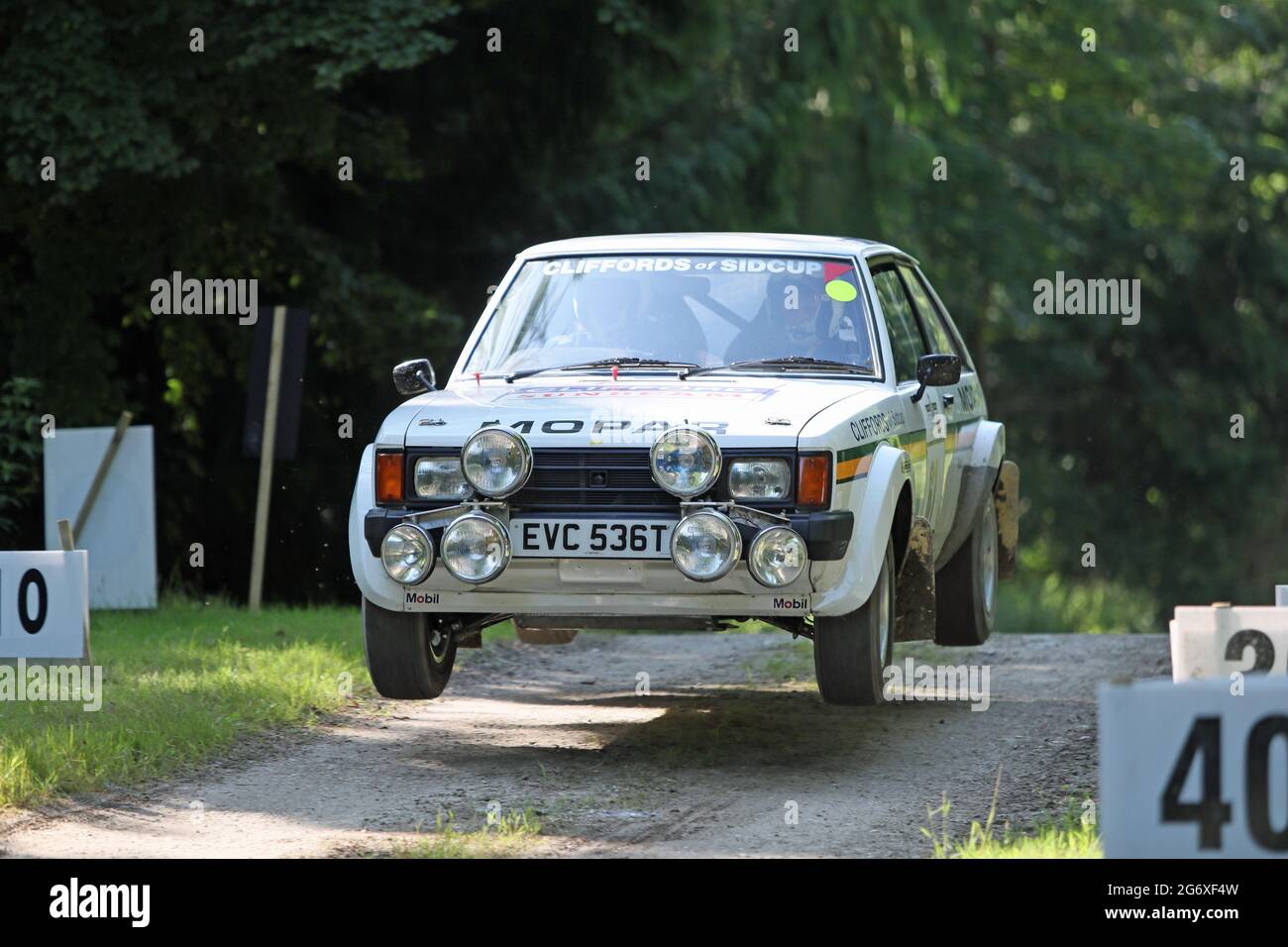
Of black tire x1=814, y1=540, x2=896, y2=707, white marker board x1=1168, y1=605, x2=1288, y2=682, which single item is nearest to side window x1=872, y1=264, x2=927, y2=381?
black tire x1=814, y1=540, x2=896, y2=707

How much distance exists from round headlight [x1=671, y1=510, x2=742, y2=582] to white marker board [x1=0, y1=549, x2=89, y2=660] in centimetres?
300

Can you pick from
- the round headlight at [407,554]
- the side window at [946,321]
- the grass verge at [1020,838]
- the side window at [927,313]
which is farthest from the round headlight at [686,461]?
the side window at [946,321]

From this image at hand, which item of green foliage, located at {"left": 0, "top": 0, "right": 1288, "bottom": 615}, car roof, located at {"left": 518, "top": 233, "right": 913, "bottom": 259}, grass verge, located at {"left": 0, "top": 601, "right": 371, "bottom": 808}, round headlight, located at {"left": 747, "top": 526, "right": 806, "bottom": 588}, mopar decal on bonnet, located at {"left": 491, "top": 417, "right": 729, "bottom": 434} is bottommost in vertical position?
grass verge, located at {"left": 0, "top": 601, "right": 371, "bottom": 808}

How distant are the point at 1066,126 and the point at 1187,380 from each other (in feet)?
18.1

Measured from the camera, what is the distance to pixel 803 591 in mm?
7535

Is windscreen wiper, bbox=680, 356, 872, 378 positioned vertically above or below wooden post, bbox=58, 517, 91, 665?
above

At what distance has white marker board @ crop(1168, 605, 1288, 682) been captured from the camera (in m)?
6.83

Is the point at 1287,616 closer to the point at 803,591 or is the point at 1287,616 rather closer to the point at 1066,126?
the point at 803,591

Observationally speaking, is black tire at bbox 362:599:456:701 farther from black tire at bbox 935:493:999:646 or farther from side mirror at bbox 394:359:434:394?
black tire at bbox 935:493:999:646

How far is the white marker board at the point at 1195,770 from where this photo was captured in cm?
487

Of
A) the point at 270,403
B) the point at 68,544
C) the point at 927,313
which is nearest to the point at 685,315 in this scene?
the point at 927,313

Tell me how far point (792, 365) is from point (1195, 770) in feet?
12.6

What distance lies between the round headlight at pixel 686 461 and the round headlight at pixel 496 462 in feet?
1.70

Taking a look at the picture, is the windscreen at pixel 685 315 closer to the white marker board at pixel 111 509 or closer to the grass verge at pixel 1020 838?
the grass verge at pixel 1020 838
